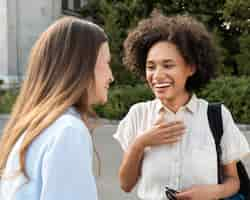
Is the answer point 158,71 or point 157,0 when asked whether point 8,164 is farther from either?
point 157,0

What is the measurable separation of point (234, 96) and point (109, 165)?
4.65 meters

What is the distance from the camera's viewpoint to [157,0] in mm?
14406

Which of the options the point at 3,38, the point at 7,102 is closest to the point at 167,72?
the point at 7,102

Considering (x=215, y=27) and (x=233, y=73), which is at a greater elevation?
(x=215, y=27)

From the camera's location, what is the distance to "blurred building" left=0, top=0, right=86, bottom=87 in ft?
59.0

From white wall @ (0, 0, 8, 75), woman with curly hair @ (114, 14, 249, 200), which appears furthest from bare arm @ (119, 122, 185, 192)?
white wall @ (0, 0, 8, 75)

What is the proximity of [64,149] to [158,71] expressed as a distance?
75cm

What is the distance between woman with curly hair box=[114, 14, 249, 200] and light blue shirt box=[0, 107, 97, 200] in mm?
591

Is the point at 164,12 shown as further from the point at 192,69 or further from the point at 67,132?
the point at 67,132

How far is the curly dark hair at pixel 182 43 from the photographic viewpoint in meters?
1.90

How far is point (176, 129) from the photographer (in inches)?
71.8

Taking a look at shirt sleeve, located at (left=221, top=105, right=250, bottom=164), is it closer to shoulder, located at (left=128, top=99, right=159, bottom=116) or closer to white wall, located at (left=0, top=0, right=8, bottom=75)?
shoulder, located at (left=128, top=99, right=159, bottom=116)

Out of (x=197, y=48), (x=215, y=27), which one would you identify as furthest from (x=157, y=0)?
(x=197, y=48)

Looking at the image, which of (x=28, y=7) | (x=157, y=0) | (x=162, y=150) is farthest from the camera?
(x=28, y=7)
